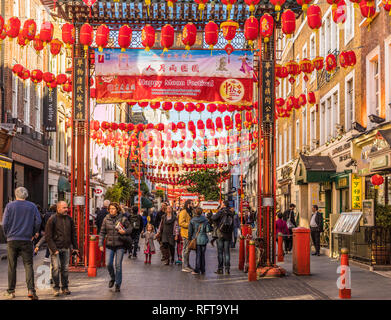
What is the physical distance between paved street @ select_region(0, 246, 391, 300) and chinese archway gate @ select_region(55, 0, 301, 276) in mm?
1227

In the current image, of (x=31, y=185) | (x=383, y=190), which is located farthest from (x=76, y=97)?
(x=31, y=185)

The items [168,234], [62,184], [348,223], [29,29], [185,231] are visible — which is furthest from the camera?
[62,184]

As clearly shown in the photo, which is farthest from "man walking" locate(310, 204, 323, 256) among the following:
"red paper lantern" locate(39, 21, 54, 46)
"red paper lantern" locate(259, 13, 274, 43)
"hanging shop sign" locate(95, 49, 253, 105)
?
"red paper lantern" locate(39, 21, 54, 46)

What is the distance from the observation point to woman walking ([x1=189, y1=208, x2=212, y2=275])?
1645 cm

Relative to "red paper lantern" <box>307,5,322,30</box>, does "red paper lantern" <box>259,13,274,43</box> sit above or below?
above

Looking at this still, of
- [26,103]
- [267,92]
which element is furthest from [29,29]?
[26,103]

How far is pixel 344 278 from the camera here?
11383mm

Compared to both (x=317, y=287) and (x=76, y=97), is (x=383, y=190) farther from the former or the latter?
(x=76, y=97)

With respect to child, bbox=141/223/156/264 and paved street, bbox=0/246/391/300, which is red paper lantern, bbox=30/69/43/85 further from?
child, bbox=141/223/156/264

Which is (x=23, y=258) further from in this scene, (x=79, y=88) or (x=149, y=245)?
(x=149, y=245)

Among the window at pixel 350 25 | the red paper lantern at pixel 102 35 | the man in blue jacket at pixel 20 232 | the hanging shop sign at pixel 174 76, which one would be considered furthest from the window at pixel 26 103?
the man in blue jacket at pixel 20 232

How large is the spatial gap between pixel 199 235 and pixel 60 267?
16.9 ft

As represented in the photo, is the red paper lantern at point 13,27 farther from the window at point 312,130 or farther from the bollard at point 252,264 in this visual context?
the window at point 312,130

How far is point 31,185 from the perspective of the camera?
33.8m
